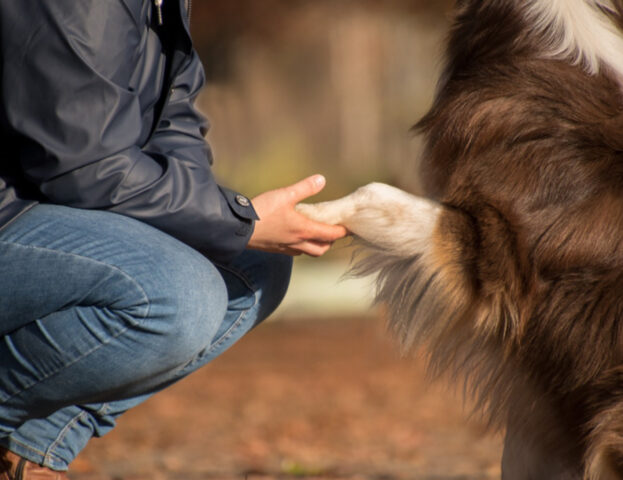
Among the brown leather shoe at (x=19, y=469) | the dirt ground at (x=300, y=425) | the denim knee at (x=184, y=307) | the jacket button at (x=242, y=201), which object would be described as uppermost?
the jacket button at (x=242, y=201)

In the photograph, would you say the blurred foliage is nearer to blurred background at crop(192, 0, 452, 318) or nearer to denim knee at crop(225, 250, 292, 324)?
blurred background at crop(192, 0, 452, 318)

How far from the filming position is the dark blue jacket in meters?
2.08

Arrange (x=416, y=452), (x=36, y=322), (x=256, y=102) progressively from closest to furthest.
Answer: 1. (x=36, y=322)
2. (x=416, y=452)
3. (x=256, y=102)

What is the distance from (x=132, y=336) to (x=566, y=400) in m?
1.23

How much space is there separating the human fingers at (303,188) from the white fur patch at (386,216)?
89 millimetres

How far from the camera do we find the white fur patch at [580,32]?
8.72ft

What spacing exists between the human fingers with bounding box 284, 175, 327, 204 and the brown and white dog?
9 centimetres

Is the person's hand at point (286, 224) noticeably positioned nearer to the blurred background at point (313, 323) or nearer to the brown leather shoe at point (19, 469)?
the blurred background at point (313, 323)

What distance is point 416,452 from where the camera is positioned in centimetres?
493

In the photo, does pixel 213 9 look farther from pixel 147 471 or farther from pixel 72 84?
pixel 72 84

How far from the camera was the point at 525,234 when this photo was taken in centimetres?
247

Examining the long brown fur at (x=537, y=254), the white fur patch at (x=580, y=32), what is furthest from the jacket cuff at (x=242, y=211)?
the white fur patch at (x=580, y=32)

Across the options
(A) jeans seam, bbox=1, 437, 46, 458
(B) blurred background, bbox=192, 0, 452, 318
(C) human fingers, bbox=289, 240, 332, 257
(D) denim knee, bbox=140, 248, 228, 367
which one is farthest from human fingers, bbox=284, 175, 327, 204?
(B) blurred background, bbox=192, 0, 452, 318

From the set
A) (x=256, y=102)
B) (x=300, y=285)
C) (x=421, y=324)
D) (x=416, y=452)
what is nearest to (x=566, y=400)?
(x=421, y=324)
